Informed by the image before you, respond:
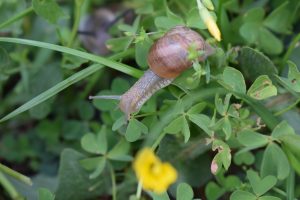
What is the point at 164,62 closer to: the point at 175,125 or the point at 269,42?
the point at 175,125

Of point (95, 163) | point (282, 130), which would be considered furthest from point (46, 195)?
point (282, 130)

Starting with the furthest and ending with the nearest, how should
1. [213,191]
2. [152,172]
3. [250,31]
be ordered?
[250,31]
[213,191]
[152,172]

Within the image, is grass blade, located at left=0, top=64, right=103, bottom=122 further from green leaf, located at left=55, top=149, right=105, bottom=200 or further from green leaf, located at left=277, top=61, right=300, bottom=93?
green leaf, located at left=277, top=61, right=300, bottom=93

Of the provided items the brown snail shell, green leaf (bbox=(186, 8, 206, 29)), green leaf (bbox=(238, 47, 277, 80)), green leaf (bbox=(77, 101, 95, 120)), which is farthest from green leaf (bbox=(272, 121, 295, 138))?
green leaf (bbox=(77, 101, 95, 120))

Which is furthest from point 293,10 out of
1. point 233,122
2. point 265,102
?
point 233,122

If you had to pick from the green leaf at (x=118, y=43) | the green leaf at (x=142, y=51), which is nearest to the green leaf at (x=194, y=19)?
the green leaf at (x=142, y=51)

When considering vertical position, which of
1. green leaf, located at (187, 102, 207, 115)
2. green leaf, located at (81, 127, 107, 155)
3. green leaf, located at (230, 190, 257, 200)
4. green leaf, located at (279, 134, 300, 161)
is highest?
green leaf, located at (187, 102, 207, 115)

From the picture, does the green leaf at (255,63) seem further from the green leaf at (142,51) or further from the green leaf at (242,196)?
the green leaf at (242,196)
